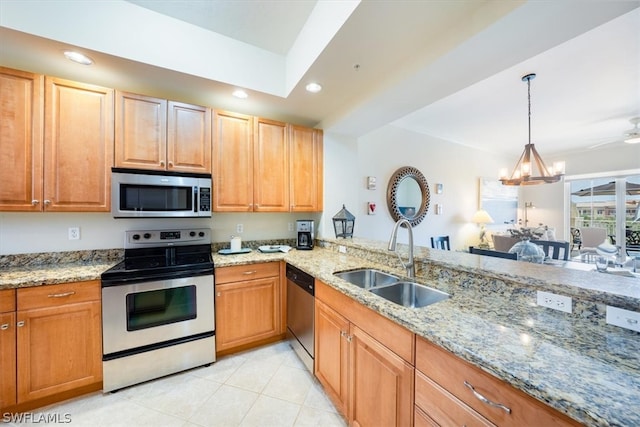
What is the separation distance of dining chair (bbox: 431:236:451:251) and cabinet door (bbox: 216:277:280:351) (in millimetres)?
3070

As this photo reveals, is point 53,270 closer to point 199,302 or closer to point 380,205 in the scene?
point 199,302

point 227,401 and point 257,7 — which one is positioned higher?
point 257,7

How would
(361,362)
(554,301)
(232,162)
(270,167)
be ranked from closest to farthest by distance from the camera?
(554,301) < (361,362) < (232,162) < (270,167)

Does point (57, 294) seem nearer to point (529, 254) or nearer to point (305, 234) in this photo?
point (305, 234)

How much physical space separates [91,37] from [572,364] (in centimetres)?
301

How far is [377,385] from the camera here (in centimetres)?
121

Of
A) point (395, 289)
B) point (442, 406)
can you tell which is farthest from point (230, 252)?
point (442, 406)

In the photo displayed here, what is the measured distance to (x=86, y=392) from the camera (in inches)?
69.7

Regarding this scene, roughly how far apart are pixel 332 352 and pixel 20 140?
8.77ft

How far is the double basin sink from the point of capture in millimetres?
1498

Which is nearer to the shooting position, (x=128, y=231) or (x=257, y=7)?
(x=257, y=7)

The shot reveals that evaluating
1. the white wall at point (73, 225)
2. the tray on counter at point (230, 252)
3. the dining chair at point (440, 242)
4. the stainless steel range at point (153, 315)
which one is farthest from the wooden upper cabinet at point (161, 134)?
the dining chair at point (440, 242)

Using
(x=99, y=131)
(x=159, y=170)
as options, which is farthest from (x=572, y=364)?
(x=99, y=131)

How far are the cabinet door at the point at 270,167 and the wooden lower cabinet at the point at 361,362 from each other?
3.84 ft
